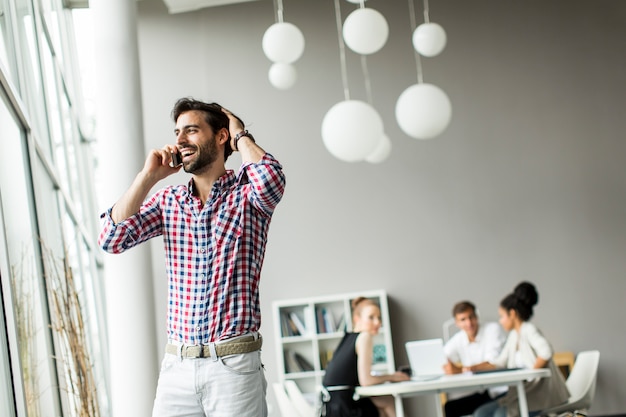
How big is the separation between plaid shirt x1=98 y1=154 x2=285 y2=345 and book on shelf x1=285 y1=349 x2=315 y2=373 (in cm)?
588

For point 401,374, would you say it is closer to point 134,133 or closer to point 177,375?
point 134,133

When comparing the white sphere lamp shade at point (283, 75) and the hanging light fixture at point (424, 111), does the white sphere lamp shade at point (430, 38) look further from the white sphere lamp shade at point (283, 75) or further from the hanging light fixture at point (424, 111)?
the white sphere lamp shade at point (283, 75)

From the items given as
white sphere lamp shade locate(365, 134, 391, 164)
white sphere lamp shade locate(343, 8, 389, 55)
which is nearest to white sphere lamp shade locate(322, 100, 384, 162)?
white sphere lamp shade locate(343, 8, 389, 55)

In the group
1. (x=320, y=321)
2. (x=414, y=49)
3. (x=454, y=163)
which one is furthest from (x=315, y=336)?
(x=414, y=49)

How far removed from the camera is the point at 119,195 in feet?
15.9

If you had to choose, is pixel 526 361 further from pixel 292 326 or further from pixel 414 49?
pixel 414 49

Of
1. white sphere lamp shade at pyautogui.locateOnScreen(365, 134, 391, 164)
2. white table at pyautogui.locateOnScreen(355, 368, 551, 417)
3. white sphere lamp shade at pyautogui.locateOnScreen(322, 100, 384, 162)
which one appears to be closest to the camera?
white sphere lamp shade at pyautogui.locateOnScreen(322, 100, 384, 162)

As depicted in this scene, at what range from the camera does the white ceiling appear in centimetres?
897

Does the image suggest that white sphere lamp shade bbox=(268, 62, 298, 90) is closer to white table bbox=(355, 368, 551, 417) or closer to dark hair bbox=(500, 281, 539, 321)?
dark hair bbox=(500, 281, 539, 321)

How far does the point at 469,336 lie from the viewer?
7.13m

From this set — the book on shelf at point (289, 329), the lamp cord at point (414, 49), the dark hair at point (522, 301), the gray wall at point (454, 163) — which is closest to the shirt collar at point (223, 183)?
the dark hair at point (522, 301)

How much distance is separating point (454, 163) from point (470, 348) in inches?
91.2

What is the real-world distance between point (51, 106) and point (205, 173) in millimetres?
5075

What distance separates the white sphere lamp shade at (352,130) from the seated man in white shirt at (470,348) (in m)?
2.09
